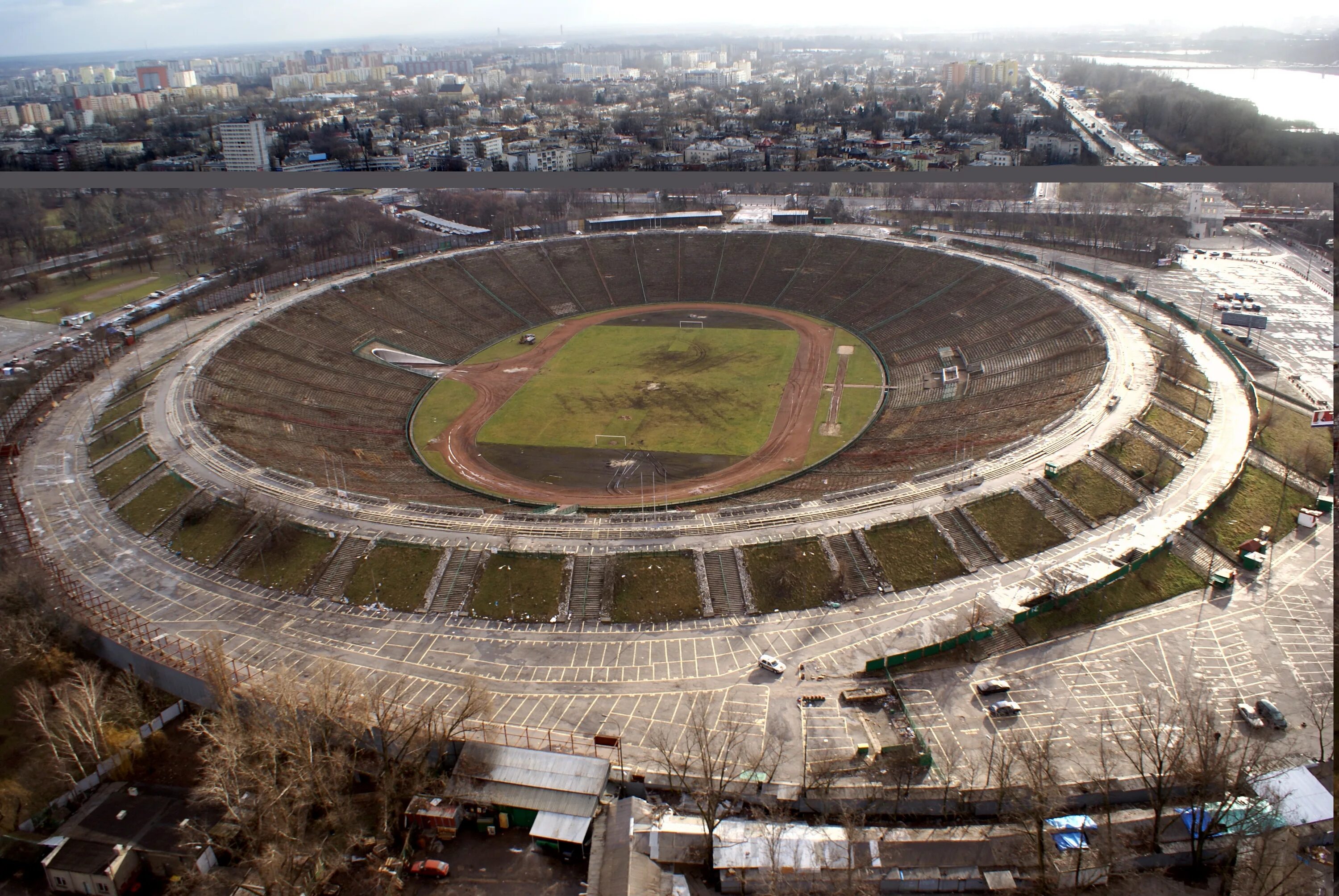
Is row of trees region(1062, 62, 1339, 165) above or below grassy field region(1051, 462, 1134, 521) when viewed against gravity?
above

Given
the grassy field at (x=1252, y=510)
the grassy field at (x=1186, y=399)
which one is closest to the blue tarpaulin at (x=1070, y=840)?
the grassy field at (x=1252, y=510)

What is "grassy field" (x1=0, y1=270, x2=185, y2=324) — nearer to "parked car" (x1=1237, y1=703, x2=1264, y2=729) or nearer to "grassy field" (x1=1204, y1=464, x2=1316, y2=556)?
"grassy field" (x1=1204, y1=464, x2=1316, y2=556)

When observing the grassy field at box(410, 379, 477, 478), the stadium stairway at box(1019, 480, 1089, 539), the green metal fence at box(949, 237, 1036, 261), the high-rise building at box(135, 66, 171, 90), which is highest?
the high-rise building at box(135, 66, 171, 90)

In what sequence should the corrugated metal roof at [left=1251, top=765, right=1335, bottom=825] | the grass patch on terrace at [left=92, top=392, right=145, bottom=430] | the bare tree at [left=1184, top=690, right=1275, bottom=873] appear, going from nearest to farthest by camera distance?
the bare tree at [left=1184, top=690, right=1275, bottom=873], the corrugated metal roof at [left=1251, top=765, right=1335, bottom=825], the grass patch on terrace at [left=92, top=392, right=145, bottom=430]

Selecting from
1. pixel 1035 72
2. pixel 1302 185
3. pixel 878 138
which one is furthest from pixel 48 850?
pixel 1035 72

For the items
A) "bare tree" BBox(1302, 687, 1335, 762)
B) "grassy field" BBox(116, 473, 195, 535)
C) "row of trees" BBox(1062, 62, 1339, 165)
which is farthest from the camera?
"grassy field" BBox(116, 473, 195, 535)

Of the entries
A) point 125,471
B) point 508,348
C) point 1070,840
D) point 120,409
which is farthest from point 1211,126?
point 120,409

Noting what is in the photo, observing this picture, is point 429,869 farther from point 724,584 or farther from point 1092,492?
point 1092,492

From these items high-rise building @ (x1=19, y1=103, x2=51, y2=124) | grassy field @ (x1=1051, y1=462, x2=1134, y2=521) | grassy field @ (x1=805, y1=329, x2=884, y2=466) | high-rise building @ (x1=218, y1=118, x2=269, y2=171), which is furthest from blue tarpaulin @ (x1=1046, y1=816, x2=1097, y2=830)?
high-rise building @ (x1=19, y1=103, x2=51, y2=124)
